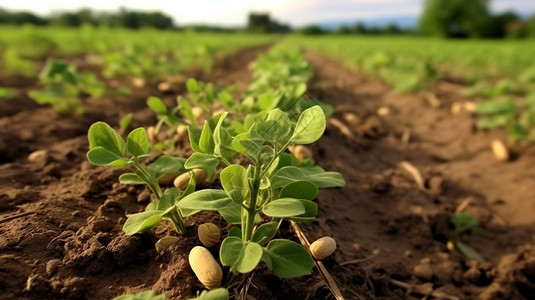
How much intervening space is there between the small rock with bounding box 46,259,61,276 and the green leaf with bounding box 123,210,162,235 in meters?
0.22

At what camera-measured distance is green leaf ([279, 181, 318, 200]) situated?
1211 millimetres

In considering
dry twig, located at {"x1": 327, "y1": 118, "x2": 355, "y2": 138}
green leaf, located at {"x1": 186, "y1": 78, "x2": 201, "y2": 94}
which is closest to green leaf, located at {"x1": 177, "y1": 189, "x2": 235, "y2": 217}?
green leaf, located at {"x1": 186, "y1": 78, "x2": 201, "y2": 94}

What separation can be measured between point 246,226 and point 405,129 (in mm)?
3627

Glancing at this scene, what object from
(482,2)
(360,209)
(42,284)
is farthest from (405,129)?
(482,2)

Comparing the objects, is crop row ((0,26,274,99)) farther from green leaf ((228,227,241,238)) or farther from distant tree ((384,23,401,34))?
distant tree ((384,23,401,34))

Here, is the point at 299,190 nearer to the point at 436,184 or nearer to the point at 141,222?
the point at 141,222

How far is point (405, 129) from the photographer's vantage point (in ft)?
14.5

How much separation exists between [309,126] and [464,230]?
165 centimetres

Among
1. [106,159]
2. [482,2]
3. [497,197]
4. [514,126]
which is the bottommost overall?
[497,197]

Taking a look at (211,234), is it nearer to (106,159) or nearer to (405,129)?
(106,159)

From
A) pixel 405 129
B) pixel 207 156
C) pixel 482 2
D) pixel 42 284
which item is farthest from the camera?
pixel 482 2

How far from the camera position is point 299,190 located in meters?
1.22

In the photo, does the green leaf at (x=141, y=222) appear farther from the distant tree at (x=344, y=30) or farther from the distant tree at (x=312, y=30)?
the distant tree at (x=344, y=30)

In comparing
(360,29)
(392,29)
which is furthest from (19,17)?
(392,29)
